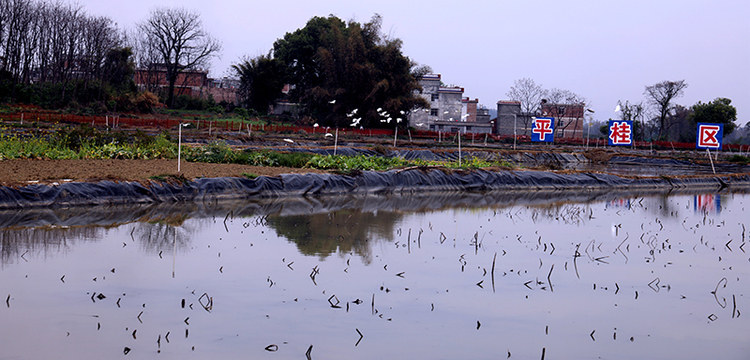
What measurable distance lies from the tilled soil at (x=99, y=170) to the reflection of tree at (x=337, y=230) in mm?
3600

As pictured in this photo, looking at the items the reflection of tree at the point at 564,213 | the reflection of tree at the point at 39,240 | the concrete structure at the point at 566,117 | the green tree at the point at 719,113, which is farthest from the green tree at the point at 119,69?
the green tree at the point at 719,113

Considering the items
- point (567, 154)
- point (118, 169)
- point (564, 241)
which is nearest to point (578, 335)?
point (564, 241)

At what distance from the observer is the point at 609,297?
6.14 metres

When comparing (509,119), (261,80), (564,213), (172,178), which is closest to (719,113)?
(509,119)

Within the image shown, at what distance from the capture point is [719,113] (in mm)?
60188

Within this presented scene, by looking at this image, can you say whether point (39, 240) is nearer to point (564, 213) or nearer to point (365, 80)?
point (564, 213)

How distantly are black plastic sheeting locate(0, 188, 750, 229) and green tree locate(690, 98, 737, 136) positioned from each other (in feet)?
164

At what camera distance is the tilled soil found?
38.0 feet

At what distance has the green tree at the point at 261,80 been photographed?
57000 millimetres

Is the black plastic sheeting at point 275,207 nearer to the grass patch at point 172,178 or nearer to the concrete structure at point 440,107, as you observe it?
the grass patch at point 172,178

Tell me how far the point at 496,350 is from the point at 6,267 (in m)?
5.20

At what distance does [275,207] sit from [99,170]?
4.40 m

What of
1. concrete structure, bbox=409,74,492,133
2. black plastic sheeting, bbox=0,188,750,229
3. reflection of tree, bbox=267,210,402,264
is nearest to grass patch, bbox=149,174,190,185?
black plastic sheeting, bbox=0,188,750,229

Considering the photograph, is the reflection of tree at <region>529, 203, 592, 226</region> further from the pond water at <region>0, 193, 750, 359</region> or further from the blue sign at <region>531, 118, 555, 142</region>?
the blue sign at <region>531, 118, 555, 142</region>
